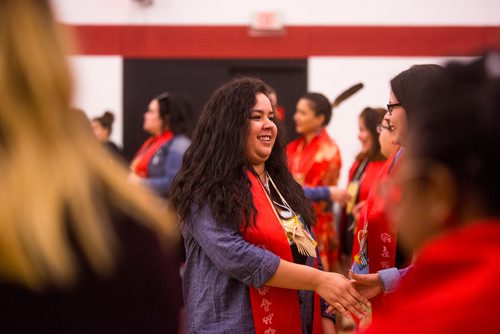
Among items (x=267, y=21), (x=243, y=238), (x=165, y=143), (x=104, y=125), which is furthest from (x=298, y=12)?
(x=243, y=238)

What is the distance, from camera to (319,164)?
14.2ft

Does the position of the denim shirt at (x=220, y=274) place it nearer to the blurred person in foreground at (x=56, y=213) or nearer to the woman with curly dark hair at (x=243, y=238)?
the woman with curly dark hair at (x=243, y=238)

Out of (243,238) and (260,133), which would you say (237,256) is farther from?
(260,133)

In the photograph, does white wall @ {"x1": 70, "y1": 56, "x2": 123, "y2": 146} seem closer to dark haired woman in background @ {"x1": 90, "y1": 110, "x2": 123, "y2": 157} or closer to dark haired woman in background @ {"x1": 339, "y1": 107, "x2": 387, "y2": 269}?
dark haired woman in background @ {"x1": 90, "y1": 110, "x2": 123, "y2": 157}

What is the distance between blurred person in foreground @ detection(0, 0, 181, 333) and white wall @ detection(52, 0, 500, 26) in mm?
6096

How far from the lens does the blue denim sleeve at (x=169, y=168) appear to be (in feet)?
14.7

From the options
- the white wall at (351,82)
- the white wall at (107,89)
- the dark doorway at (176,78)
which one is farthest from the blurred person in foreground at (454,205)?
the white wall at (107,89)

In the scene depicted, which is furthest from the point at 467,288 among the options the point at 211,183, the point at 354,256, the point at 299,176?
the point at 299,176

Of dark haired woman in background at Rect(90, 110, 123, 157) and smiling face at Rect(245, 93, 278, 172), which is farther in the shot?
dark haired woman in background at Rect(90, 110, 123, 157)

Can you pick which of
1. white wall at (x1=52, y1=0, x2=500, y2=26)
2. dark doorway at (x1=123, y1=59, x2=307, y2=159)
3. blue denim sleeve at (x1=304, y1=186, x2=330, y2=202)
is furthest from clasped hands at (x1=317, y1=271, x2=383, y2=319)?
white wall at (x1=52, y1=0, x2=500, y2=26)

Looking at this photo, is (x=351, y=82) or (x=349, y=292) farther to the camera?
(x=351, y=82)

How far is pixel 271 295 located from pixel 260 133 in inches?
21.1

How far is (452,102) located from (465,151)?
71mm

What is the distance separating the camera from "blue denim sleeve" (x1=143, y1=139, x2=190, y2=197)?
4.48 metres
